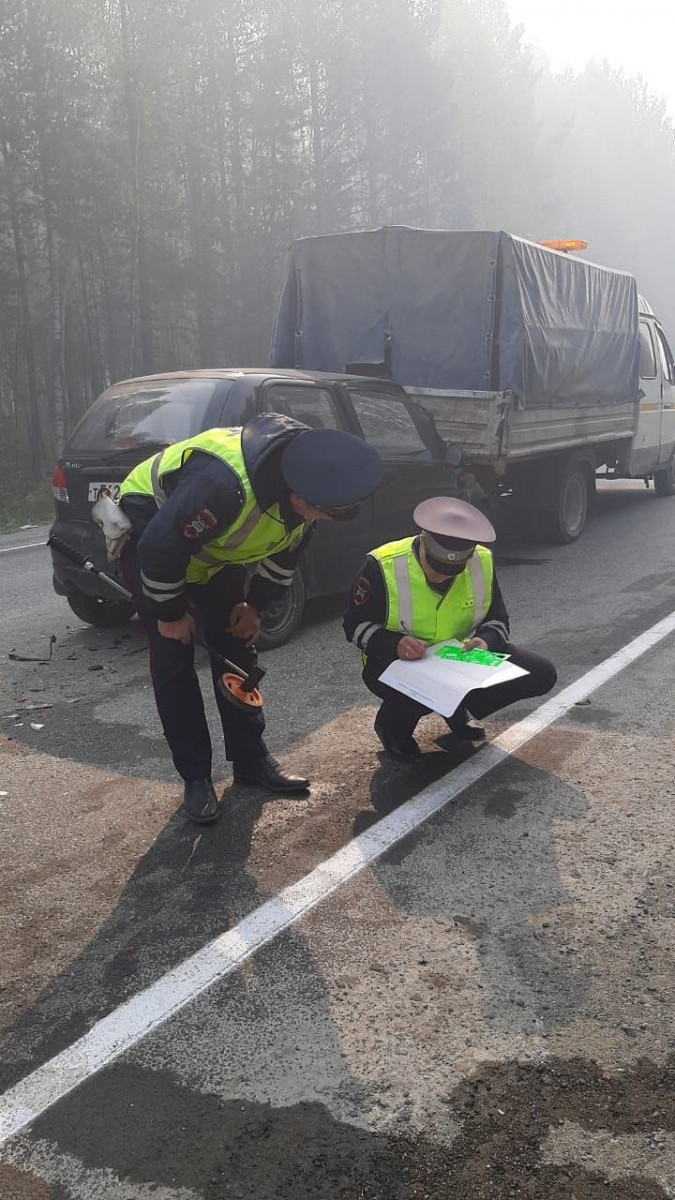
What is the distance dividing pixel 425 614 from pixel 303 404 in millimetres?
2738

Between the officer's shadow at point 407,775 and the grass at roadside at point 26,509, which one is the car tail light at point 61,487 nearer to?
the officer's shadow at point 407,775

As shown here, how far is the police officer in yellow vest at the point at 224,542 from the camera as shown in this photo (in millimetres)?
3240

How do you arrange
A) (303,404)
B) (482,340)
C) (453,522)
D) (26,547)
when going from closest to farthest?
(453,522), (303,404), (482,340), (26,547)

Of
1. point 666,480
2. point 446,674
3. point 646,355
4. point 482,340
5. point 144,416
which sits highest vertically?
point 482,340

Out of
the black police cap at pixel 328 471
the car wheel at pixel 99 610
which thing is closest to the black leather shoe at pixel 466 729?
the black police cap at pixel 328 471

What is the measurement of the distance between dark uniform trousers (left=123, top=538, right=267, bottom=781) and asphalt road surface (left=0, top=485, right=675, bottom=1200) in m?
0.26

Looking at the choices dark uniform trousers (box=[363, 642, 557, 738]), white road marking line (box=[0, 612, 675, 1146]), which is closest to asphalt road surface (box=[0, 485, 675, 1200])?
white road marking line (box=[0, 612, 675, 1146])

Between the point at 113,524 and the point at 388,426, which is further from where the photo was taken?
the point at 388,426

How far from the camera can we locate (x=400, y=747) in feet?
14.3

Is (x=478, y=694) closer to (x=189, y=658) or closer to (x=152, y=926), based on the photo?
(x=189, y=658)

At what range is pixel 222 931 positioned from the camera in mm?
3000

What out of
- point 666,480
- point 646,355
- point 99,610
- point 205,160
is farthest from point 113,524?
point 205,160

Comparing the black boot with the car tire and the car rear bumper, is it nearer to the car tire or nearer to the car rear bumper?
the car tire

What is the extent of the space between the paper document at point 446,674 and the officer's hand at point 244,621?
0.57 meters
